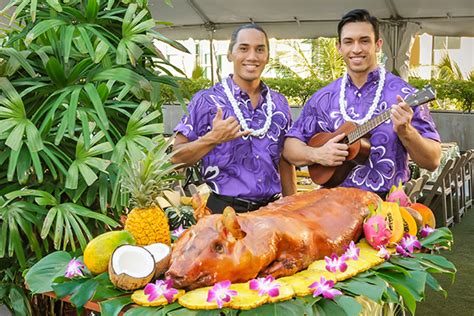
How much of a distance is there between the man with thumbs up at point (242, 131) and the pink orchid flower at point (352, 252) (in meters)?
0.81

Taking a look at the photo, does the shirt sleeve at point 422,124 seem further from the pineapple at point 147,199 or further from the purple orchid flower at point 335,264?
the pineapple at point 147,199

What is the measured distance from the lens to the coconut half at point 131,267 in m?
1.68

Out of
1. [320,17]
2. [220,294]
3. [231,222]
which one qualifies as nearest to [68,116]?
[231,222]

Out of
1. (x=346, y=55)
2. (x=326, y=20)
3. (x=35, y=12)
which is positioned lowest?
(x=346, y=55)

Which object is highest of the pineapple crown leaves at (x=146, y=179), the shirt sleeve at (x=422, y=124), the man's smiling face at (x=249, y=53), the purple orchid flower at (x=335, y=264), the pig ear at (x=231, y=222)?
the man's smiling face at (x=249, y=53)

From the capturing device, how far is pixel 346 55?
266 cm

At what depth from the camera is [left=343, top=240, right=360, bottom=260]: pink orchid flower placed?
192cm

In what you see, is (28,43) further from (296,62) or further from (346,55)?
(296,62)

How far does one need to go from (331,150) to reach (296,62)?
13.3m

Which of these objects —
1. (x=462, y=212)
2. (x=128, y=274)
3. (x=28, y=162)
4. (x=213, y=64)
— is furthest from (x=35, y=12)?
(x=213, y=64)

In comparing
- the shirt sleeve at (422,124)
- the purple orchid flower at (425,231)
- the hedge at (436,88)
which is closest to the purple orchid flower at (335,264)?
the purple orchid flower at (425,231)

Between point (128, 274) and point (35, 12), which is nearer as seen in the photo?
point (128, 274)

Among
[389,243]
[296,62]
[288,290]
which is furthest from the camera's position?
[296,62]

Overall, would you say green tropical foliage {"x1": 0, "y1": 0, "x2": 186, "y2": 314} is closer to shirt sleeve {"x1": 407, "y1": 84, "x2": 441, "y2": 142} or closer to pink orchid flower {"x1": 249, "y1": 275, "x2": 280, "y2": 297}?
pink orchid flower {"x1": 249, "y1": 275, "x2": 280, "y2": 297}
